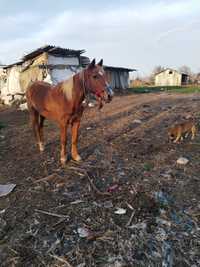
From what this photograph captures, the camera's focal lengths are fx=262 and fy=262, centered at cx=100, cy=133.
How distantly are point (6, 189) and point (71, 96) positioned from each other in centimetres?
200

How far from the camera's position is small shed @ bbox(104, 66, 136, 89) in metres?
27.9

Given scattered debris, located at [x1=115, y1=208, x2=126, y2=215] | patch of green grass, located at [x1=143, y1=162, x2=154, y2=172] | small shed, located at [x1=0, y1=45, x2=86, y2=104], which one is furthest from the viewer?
small shed, located at [x1=0, y1=45, x2=86, y2=104]

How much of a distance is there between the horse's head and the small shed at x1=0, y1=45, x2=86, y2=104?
1458 centimetres

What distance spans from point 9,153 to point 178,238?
4.80m

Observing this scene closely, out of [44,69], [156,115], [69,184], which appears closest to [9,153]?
[69,184]

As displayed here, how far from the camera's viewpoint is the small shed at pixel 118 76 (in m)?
27.9

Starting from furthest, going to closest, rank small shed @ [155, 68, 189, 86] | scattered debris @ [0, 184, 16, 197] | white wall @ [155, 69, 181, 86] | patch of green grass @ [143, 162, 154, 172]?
white wall @ [155, 69, 181, 86]
small shed @ [155, 68, 189, 86]
patch of green grass @ [143, 162, 154, 172]
scattered debris @ [0, 184, 16, 197]

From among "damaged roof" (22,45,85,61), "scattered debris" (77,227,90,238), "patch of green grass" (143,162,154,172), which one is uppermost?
"damaged roof" (22,45,85,61)

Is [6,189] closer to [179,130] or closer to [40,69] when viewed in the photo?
[179,130]

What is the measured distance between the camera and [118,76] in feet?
94.8

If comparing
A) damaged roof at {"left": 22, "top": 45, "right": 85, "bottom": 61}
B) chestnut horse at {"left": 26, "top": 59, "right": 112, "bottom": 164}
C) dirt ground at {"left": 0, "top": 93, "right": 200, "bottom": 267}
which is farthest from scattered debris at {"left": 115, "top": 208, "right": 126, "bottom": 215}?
damaged roof at {"left": 22, "top": 45, "right": 85, "bottom": 61}

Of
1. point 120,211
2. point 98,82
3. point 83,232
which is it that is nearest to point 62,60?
point 98,82

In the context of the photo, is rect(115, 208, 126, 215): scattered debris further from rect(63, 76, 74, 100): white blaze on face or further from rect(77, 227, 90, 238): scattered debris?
rect(63, 76, 74, 100): white blaze on face

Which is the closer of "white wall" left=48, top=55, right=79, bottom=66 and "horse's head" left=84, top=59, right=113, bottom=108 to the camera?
"horse's head" left=84, top=59, right=113, bottom=108
